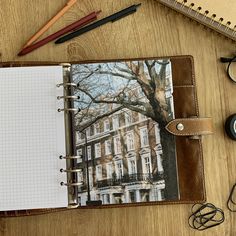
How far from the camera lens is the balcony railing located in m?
0.89

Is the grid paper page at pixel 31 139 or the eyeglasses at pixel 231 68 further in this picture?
the eyeglasses at pixel 231 68

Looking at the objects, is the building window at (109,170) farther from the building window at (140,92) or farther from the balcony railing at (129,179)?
the building window at (140,92)

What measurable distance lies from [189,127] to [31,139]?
0.34 metres

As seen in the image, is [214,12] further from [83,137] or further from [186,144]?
[83,137]

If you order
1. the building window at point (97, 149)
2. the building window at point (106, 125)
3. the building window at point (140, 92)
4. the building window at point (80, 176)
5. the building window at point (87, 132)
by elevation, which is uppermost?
the building window at point (140, 92)

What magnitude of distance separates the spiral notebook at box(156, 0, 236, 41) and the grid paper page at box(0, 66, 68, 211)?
324mm

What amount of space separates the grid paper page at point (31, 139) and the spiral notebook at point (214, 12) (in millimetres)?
324

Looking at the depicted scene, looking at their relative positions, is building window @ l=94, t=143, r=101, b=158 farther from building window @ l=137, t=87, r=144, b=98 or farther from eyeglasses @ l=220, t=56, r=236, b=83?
eyeglasses @ l=220, t=56, r=236, b=83

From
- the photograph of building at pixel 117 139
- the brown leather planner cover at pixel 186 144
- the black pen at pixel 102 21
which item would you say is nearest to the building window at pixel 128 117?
the photograph of building at pixel 117 139

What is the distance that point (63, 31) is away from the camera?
96cm

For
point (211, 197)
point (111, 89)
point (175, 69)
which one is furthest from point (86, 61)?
point (211, 197)

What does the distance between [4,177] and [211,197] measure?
1.47ft

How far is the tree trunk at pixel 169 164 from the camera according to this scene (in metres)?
0.89

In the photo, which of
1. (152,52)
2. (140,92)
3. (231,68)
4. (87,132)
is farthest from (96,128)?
(231,68)
